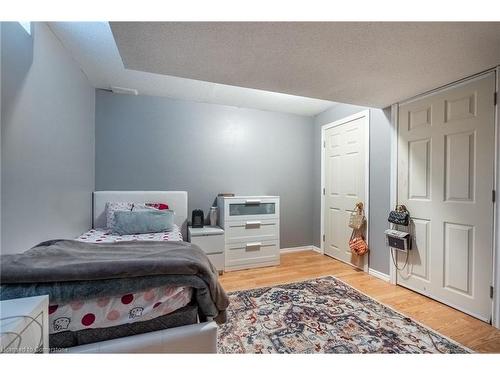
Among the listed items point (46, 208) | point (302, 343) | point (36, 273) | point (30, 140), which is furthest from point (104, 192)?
point (302, 343)

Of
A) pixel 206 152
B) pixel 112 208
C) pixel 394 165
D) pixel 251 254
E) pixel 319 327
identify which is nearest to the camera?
pixel 319 327

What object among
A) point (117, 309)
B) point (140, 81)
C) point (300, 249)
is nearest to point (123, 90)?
point (140, 81)

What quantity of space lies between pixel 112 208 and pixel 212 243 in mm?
1327

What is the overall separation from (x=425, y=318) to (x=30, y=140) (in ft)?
11.1

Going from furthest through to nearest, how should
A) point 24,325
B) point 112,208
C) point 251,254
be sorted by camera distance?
point 251,254, point 112,208, point 24,325

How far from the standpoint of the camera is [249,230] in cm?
311

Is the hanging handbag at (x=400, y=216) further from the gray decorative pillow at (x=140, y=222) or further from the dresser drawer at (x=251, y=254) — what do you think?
the gray decorative pillow at (x=140, y=222)

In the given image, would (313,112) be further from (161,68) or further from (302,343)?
(302,343)

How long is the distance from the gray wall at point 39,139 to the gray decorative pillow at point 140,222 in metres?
0.42

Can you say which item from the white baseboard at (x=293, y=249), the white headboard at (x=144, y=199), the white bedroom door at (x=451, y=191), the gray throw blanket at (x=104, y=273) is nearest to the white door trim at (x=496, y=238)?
the white bedroom door at (x=451, y=191)

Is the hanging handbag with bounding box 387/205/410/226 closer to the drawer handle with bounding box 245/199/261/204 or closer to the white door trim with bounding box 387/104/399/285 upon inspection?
the white door trim with bounding box 387/104/399/285

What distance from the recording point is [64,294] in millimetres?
972

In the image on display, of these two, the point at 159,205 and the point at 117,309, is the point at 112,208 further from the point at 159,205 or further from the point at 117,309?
the point at 117,309

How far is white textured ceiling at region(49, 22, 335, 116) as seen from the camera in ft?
6.13
